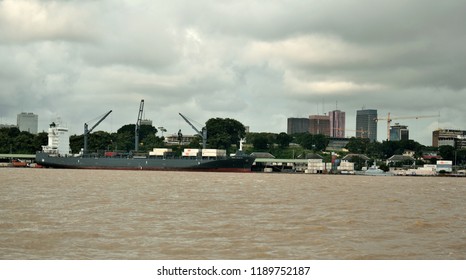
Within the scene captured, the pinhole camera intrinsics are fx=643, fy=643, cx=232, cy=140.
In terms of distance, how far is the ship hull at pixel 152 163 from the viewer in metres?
129

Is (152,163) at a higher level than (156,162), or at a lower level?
lower

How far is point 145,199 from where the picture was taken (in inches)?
1580

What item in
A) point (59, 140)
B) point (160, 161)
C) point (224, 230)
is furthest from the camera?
point (59, 140)

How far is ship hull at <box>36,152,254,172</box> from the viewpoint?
423ft

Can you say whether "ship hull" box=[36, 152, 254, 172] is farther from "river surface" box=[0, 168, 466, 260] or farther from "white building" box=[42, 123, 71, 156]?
"river surface" box=[0, 168, 466, 260]

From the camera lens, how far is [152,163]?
13375 centimetres

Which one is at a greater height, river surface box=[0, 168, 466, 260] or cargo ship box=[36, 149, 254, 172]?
cargo ship box=[36, 149, 254, 172]

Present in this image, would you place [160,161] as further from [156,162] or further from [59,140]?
[59,140]

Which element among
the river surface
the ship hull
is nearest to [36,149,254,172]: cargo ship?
the ship hull

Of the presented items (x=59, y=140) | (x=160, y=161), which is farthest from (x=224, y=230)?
(x=59, y=140)

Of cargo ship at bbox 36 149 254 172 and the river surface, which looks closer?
the river surface

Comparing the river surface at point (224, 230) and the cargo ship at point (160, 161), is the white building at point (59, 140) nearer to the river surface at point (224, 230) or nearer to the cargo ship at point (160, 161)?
the cargo ship at point (160, 161)

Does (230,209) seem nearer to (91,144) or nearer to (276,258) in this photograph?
(276,258)

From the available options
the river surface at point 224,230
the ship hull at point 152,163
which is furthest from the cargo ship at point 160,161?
the river surface at point 224,230
